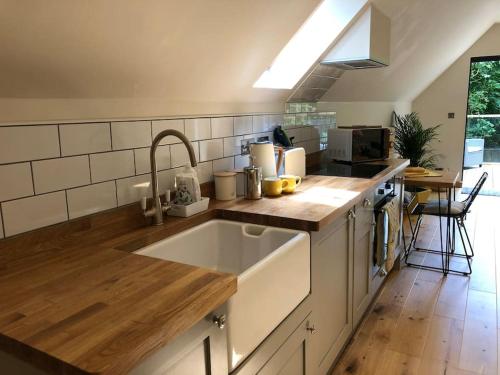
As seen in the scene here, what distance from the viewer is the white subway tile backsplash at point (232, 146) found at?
2.18 meters

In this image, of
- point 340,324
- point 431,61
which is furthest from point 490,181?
point 340,324

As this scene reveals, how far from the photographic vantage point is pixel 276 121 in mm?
2697

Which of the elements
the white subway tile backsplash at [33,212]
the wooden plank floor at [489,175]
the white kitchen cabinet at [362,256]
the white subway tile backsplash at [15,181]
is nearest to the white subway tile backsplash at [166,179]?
the white subway tile backsplash at [33,212]

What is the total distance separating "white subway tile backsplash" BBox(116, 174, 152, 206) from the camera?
1584 mm

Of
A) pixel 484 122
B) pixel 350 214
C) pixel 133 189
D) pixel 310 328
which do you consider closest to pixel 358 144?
pixel 350 214

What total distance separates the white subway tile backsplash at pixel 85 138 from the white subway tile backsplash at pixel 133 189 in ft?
0.51

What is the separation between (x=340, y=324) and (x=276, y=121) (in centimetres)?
131

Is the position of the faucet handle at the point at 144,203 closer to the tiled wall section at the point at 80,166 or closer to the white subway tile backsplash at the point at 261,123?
the tiled wall section at the point at 80,166

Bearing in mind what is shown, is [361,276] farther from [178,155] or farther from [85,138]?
[85,138]

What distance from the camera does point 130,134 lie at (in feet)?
5.24

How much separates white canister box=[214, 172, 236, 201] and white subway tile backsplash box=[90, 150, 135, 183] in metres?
0.48

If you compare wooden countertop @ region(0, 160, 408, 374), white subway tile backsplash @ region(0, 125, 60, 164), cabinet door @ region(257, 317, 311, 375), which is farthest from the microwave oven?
white subway tile backsplash @ region(0, 125, 60, 164)

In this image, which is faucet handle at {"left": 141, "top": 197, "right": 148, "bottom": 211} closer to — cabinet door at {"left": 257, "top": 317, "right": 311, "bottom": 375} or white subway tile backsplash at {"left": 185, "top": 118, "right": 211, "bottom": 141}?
white subway tile backsplash at {"left": 185, "top": 118, "right": 211, "bottom": 141}

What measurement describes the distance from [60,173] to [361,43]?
6.53 ft
